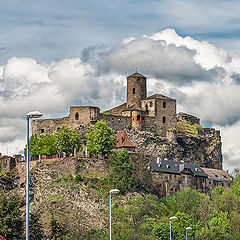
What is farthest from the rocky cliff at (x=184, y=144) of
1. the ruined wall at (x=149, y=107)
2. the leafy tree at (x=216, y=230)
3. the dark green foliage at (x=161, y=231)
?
the dark green foliage at (x=161, y=231)

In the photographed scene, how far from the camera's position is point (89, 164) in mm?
104375

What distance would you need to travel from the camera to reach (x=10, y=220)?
2835 inches

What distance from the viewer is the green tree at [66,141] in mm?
108062

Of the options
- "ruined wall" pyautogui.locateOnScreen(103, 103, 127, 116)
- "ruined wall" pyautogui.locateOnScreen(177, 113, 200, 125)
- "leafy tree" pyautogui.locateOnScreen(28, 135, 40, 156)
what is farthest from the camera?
"ruined wall" pyautogui.locateOnScreen(177, 113, 200, 125)

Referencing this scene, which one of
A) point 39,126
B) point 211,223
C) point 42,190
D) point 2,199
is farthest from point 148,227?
point 39,126

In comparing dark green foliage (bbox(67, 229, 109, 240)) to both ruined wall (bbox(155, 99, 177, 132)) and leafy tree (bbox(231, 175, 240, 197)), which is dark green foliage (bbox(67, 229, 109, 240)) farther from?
ruined wall (bbox(155, 99, 177, 132))

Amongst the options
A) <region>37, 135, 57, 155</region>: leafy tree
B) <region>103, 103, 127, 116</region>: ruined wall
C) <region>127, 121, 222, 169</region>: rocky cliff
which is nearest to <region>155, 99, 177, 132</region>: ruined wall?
<region>127, 121, 222, 169</region>: rocky cliff

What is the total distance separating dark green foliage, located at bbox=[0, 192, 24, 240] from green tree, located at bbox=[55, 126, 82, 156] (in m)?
33.3

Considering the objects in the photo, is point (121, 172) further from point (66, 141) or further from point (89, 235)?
point (89, 235)

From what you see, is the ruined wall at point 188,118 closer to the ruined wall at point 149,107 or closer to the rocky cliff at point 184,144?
the rocky cliff at point 184,144

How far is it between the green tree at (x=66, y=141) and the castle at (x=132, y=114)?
26.4 feet

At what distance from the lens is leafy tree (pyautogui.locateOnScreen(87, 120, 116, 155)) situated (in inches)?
4225

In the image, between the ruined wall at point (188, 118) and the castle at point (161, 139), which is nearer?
the castle at point (161, 139)

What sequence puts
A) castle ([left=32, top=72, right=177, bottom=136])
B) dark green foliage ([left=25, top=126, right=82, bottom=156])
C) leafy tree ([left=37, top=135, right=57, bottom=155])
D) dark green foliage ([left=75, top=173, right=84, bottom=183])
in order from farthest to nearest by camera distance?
castle ([left=32, top=72, right=177, bottom=136]) → leafy tree ([left=37, top=135, right=57, bottom=155]) → dark green foliage ([left=25, top=126, right=82, bottom=156]) → dark green foliage ([left=75, top=173, right=84, bottom=183])
